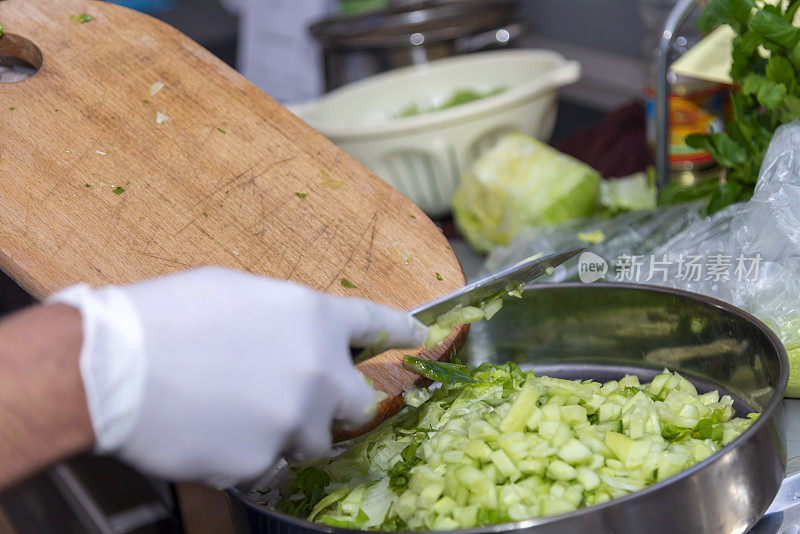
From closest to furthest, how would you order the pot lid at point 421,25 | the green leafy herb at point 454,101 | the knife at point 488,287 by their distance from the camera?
the knife at point 488,287
the green leafy herb at point 454,101
the pot lid at point 421,25

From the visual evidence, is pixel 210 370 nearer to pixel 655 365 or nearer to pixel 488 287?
pixel 488 287

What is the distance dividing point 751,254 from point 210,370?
709 millimetres

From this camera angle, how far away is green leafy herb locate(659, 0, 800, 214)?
970 millimetres

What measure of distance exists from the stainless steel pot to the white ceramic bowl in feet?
0.26

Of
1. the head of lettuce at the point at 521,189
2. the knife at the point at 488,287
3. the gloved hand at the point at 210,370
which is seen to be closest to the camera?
the gloved hand at the point at 210,370

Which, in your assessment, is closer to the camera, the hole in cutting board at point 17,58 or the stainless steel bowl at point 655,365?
the stainless steel bowl at point 655,365

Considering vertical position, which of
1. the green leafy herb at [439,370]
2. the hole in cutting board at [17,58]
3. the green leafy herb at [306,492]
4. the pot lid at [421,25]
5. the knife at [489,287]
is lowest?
the green leafy herb at [306,492]

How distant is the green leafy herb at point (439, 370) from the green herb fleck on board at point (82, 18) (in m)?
0.71

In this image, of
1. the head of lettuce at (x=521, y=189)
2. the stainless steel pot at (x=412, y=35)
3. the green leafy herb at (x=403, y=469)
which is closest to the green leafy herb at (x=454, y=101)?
the stainless steel pot at (x=412, y=35)

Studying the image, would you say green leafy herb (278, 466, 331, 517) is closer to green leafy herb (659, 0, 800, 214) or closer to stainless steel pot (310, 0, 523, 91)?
green leafy herb (659, 0, 800, 214)

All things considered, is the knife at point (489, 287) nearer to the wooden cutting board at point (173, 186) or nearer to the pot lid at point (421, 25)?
the wooden cutting board at point (173, 186)

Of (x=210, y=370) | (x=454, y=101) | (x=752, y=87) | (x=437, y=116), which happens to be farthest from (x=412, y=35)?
(x=210, y=370)

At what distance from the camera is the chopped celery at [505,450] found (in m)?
0.70

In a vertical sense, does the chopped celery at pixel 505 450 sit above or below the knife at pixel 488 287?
below
